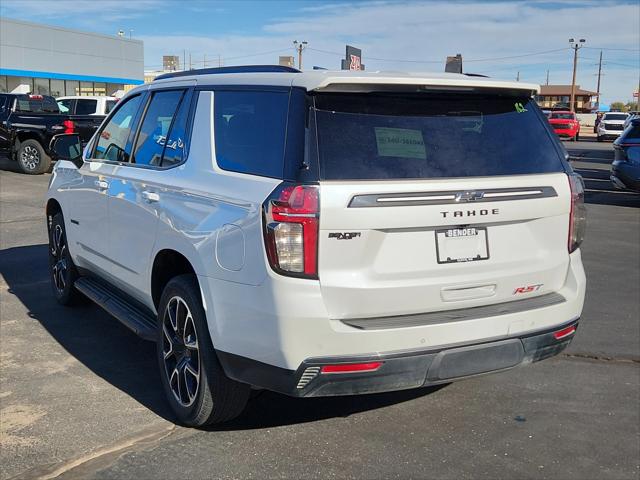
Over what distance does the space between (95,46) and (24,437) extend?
45872mm

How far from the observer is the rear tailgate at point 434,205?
3.16 m

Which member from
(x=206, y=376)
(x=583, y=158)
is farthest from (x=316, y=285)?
(x=583, y=158)

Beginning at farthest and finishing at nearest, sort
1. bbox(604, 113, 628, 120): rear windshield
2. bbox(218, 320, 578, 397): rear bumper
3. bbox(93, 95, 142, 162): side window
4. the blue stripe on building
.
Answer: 1. bbox(604, 113, 628, 120): rear windshield
2. the blue stripe on building
3. bbox(93, 95, 142, 162): side window
4. bbox(218, 320, 578, 397): rear bumper

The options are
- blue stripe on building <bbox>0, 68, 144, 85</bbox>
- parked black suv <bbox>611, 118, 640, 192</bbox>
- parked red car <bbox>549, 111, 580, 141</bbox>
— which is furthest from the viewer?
parked red car <bbox>549, 111, 580, 141</bbox>

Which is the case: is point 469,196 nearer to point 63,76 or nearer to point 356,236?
point 356,236

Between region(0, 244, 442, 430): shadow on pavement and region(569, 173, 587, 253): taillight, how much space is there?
4.55 ft

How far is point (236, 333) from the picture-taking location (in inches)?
133

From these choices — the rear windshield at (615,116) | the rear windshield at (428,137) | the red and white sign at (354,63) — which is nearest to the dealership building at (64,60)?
the rear windshield at (615,116)

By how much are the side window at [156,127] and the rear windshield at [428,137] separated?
4.65ft

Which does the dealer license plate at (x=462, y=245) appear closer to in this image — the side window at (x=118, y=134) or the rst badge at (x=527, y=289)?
the rst badge at (x=527, y=289)

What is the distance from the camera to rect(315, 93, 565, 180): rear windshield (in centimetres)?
325

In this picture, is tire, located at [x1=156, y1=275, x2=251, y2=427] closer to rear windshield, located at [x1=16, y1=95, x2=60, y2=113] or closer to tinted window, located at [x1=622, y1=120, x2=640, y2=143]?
tinted window, located at [x1=622, y1=120, x2=640, y2=143]

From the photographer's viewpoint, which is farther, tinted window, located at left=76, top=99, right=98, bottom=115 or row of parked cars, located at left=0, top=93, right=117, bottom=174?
tinted window, located at left=76, top=99, right=98, bottom=115

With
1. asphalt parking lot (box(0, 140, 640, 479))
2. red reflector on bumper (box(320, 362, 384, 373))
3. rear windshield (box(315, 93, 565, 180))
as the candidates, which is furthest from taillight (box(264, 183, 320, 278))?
asphalt parking lot (box(0, 140, 640, 479))
